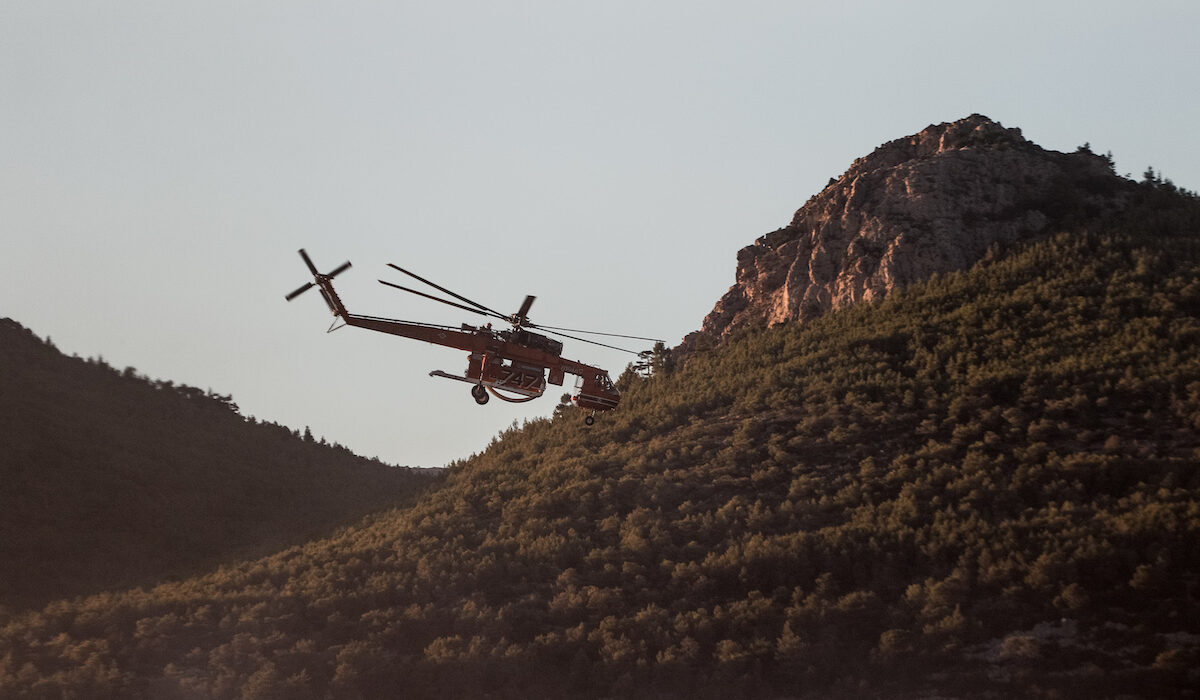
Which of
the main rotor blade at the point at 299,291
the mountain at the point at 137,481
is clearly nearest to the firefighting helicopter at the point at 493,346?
the main rotor blade at the point at 299,291

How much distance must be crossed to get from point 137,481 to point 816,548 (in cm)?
3827

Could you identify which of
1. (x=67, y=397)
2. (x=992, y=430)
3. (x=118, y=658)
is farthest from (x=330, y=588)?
(x=67, y=397)

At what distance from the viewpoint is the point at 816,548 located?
127ft

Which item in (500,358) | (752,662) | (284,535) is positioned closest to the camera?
(752,662)

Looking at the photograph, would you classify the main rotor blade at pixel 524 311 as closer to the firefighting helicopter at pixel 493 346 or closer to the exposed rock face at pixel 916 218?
the firefighting helicopter at pixel 493 346

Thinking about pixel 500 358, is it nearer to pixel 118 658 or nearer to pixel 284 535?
pixel 118 658

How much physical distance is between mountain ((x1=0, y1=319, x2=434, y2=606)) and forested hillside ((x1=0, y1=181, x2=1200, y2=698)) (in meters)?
7.49

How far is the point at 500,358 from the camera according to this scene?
39.9 meters

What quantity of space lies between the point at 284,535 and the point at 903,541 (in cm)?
3229

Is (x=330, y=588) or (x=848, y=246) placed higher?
(x=848, y=246)

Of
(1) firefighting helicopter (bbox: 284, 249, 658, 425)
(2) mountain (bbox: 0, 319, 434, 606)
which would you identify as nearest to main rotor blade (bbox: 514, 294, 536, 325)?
(1) firefighting helicopter (bbox: 284, 249, 658, 425)

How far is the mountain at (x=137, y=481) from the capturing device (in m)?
50.6

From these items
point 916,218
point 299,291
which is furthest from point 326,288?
point 916,218

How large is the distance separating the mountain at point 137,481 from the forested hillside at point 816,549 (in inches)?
295
